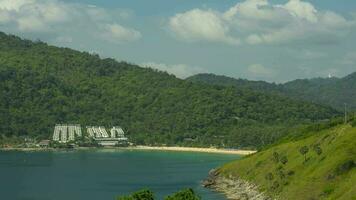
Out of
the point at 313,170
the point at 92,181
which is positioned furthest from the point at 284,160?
the point at 92,181

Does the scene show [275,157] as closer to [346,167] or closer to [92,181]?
[346,167]

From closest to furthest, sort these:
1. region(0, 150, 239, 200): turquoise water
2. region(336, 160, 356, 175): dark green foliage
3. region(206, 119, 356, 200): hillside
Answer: region(206, 119, 356, 200): hillside, region(336, 160, 356, 175): dark green foliage, region(0, 150, 239, 200): turquoise water

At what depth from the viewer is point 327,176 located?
101m

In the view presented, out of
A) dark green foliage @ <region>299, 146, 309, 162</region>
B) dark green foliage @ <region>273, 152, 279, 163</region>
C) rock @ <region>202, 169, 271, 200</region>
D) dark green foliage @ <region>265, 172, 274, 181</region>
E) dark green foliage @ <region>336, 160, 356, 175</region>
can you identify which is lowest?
rock @ <region>202, 169, 271, 200</region>

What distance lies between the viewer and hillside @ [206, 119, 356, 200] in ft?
322

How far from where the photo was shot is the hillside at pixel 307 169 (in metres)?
98.1

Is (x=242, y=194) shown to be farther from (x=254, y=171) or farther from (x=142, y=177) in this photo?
(x=142, y=177)

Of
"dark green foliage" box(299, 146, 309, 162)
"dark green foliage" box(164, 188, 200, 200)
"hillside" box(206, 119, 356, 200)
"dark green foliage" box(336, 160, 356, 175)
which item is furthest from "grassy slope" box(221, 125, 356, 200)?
"dark green foliage" box(164, 188, 200, 200)

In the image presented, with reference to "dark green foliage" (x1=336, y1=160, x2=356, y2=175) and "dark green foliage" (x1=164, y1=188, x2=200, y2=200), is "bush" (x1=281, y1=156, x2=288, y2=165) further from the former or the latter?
"dark green foliage" (x1=164, y1=188, x2=200, y2=200)

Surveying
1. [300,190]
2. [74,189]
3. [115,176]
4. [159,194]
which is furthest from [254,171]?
[115,176]

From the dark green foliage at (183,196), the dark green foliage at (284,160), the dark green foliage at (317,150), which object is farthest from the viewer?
the dark green foliage at (284,160)

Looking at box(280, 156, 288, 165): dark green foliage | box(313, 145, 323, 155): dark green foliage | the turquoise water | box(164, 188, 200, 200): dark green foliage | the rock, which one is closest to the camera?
box(164, 188, 200, 200): dark green foliage

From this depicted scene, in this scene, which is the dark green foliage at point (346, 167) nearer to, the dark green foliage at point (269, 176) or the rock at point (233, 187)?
the rock at point (233, 187)

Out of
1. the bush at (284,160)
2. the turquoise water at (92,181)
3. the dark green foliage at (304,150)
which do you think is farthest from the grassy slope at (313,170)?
the turquoise water at (92,181)
